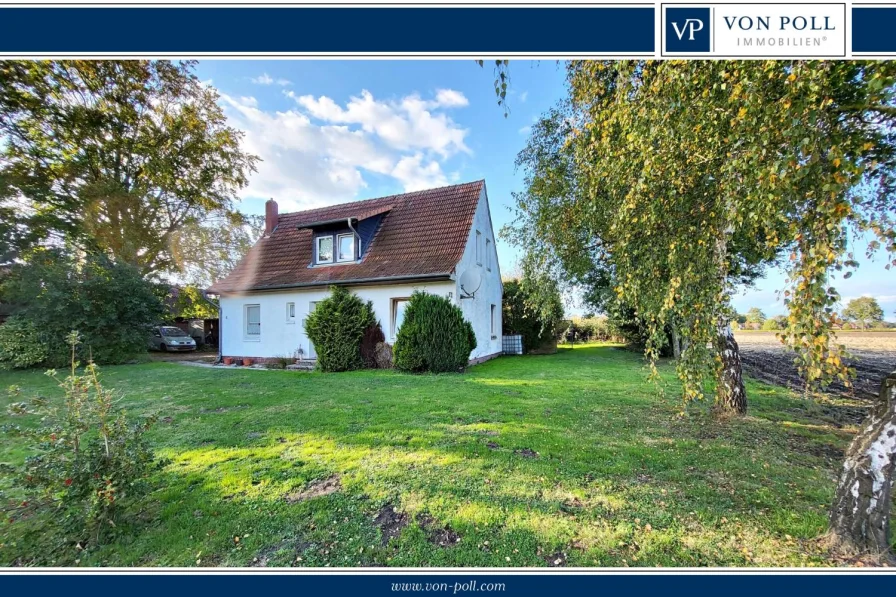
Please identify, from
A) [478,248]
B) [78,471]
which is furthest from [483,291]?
[78,471]

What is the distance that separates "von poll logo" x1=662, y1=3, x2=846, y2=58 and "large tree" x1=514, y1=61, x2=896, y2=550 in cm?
12

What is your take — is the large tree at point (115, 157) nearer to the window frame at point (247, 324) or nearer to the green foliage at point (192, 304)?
the green foliage at point (192, 304)

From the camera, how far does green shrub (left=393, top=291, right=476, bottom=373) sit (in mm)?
8867

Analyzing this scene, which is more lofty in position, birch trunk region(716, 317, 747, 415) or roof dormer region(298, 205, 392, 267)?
roof dormer region(298, 205, 392, 267)

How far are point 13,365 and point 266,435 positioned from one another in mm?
10895

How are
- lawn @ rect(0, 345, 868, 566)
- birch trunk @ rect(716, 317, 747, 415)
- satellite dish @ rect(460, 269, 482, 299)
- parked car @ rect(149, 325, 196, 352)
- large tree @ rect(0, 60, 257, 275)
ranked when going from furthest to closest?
1. parked car @ rect(149, 325, 196, 352)
2. satellite dish @ rect(460, 269, 482, 299)
3. large tree @ rect(0, 60, 257, 275)
4. birch trunk @ rect(716, 317, 747, 415)
5. lawn @ rect(0, 345, 868, 566)

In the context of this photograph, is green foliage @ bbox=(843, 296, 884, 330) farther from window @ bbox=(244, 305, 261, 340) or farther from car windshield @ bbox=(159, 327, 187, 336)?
car windshield @ bbox=(159, 327, 187, 336)

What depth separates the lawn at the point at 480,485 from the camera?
1995mm

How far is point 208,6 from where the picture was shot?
7.88 feet

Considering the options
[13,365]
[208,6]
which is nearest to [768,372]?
[208,6]

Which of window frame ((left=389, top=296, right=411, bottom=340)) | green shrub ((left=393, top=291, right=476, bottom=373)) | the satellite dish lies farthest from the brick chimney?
the satellite dish

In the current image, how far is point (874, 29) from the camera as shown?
2.16 m
